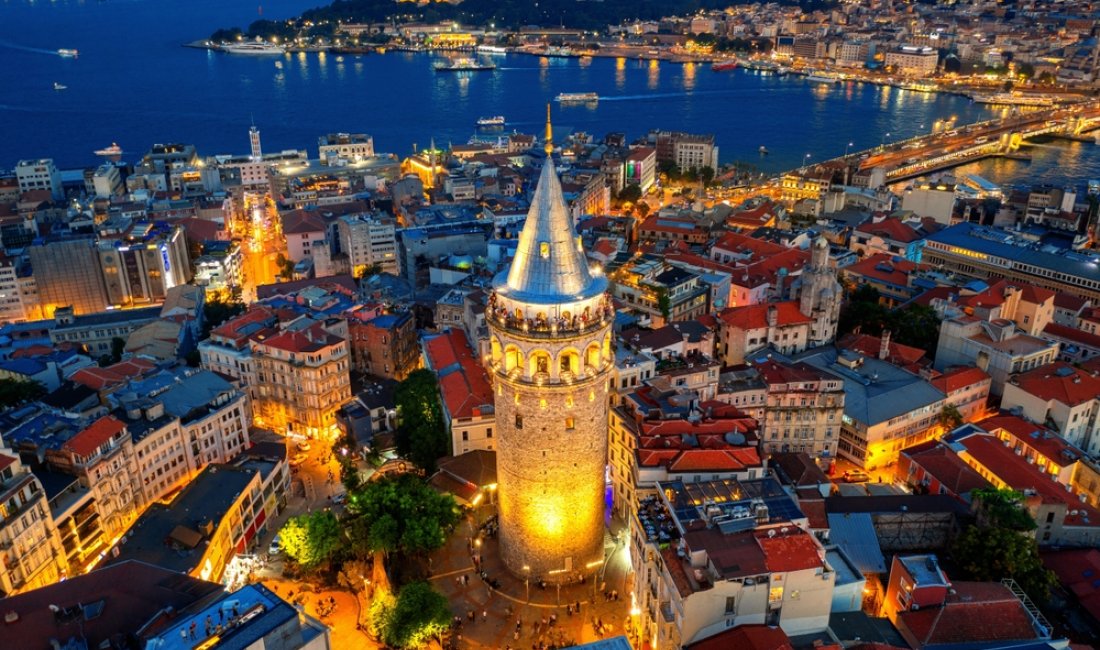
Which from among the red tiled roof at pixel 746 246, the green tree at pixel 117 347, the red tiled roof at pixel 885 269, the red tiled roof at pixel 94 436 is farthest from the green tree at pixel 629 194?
the red tiled roof at pixel 94 436

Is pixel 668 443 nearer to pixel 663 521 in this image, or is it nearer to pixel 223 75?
pixel 663 521

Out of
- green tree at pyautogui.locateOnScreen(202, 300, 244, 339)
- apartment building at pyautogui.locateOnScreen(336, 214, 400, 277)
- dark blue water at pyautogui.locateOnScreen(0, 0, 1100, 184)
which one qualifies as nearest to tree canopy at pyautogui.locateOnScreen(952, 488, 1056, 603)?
green tree at pyautogui.locateOnScreen(202, 300, 244, 339)

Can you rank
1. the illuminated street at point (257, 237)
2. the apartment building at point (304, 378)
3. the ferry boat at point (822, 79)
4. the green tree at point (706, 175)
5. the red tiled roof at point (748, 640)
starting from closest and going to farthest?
the red tiled roof at point (748, 640) < the apartment building at point (304, 378) < the illuminated street at point (257, 237) < the green tree at point (706, 175) < the ferry boat at point (822, 79)

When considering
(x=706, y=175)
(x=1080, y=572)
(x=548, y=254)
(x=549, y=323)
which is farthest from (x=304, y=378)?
(x=706, y=175)

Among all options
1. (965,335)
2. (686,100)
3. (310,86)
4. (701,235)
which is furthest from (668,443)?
(310,86)

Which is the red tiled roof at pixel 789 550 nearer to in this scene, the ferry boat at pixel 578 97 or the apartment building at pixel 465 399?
the apartment building at pixel 465 399
